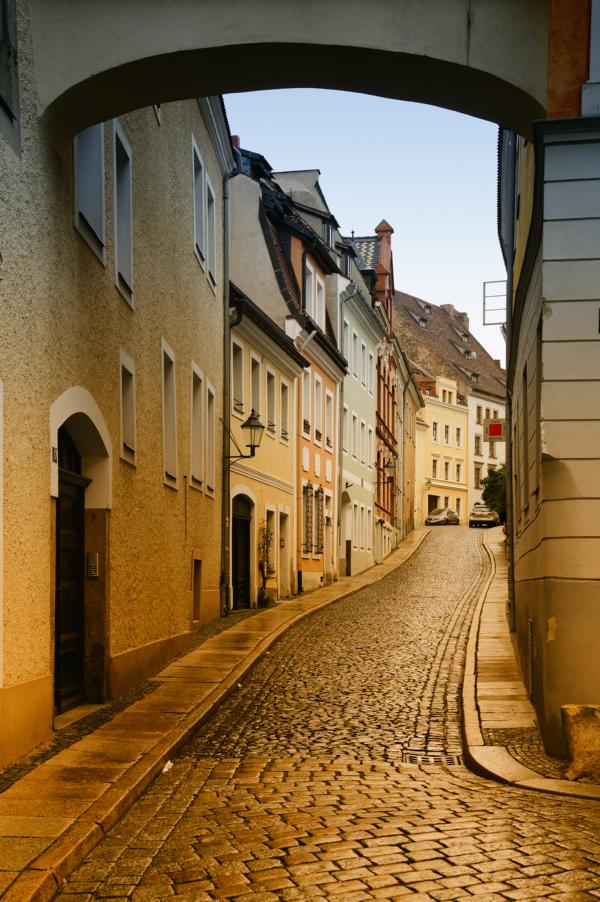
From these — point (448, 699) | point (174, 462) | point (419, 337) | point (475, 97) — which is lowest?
point (448, 699)

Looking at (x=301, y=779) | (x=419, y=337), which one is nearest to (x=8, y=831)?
(x=301, y=779)

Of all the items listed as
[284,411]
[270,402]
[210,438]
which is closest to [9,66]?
[210,438]

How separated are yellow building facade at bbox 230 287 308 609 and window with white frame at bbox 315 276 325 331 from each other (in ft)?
13.9

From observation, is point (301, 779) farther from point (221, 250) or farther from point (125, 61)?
point (221, 250)

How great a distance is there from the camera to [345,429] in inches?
1558

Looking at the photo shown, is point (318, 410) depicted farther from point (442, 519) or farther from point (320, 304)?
point (442, 519)

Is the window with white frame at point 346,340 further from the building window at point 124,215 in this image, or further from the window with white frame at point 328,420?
the building window at point 124,215

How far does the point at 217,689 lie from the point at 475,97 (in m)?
6.72

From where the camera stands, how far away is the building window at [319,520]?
33.8 metres

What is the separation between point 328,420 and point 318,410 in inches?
85.3

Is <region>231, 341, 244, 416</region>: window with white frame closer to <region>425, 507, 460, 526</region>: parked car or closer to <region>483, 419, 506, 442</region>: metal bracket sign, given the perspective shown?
<region>483, 419, 506, 442</region>: metal bracket sign

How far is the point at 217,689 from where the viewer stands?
12.6m

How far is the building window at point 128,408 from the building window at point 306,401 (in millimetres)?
18534

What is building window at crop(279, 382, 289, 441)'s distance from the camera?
28.8 meters
